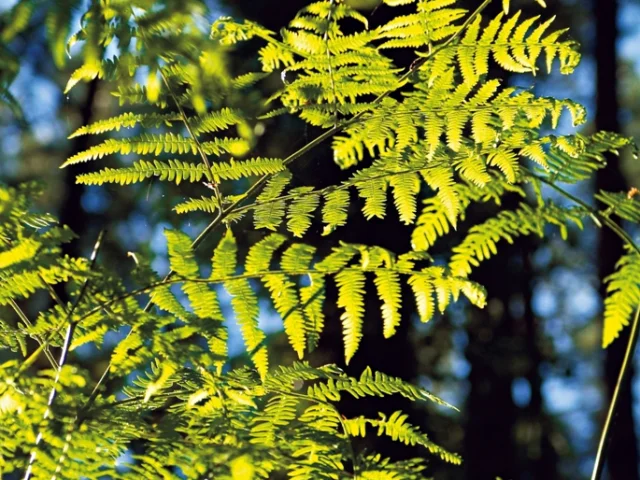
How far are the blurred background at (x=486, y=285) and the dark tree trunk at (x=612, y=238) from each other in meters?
0.01

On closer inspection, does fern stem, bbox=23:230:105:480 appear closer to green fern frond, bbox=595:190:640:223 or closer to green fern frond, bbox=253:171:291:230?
green fern frond, bbox=253:171:291:230

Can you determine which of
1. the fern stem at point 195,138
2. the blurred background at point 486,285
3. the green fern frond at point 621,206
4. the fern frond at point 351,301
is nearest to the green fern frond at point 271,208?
the fern stem at point 195,138

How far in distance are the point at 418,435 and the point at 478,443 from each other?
19.0 feet

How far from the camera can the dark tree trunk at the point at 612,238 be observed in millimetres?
4285

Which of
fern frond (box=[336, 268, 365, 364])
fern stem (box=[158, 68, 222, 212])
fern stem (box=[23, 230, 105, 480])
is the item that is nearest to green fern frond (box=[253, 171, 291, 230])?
fern stem (box=[158, 68, 222, 212])

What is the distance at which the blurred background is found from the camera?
12.4 feet

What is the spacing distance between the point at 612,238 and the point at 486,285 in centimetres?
99

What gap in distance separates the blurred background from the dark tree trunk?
0.04 feet

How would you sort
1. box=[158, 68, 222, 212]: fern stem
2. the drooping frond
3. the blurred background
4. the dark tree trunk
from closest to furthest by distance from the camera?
the drooping frond < box=[158, 68, 222, 212]: fern stem < the blurred background < the dark tree trunk

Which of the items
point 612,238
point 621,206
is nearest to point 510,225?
point 621,206

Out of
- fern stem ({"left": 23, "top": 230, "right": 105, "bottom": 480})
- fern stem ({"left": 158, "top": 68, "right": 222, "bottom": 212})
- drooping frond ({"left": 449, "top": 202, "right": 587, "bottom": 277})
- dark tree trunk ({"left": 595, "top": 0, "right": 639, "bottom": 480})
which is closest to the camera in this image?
fern stem ({"left": 23, "top": 230, "right": 105, "bottom": 480})

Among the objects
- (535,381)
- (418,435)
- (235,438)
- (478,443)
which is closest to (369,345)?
(418,435)

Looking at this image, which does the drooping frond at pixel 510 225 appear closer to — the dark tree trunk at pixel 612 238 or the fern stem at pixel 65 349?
the fern stem at pixel 65 349

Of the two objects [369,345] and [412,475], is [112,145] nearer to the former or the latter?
[412,475]
